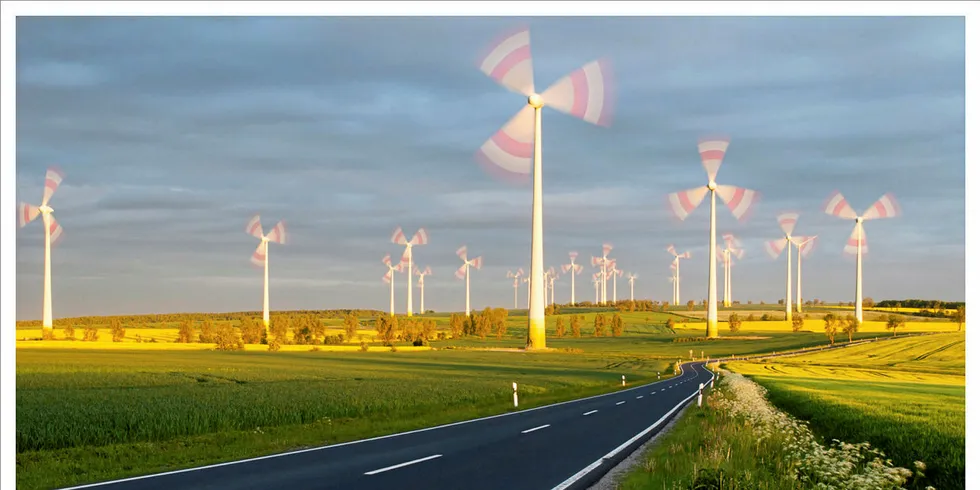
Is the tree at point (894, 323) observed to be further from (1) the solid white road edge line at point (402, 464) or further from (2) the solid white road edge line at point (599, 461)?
(1) the solid white road edge line at point (402, 464)

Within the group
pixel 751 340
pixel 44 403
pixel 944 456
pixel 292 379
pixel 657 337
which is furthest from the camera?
pixel 657 337

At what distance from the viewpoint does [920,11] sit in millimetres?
15938

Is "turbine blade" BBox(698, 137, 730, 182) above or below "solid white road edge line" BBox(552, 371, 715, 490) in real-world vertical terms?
above

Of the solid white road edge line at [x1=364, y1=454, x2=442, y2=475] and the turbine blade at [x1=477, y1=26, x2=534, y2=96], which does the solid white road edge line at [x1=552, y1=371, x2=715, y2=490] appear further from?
the turbine blade at [x1=477, y1=26, x2=534, y2=96]

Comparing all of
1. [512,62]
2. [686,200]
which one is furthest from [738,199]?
[512,62]

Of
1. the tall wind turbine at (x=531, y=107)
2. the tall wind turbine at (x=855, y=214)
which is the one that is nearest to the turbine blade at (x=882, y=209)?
the tall wind turbine at (x=855, y=214)

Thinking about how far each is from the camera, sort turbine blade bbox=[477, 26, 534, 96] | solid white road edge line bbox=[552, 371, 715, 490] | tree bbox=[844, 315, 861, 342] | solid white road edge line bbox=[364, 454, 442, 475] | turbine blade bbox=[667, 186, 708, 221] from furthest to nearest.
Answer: tree bbox=[844, 315, 861, 342]
turbine blade bbox=[667, 186, 708, 221]
turbine blade bbox=[477, 26, 534, 96]
solid white road edge line bbox=[364, 454, 442, 475]
solid white road edge line bbox=[552, 371, 715, 490]

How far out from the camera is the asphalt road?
14703mm

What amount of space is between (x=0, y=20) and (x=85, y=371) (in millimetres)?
41301

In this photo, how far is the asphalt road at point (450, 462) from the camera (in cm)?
1470

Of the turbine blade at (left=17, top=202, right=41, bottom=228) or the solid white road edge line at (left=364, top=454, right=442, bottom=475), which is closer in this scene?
the solid white road edge line at (left=364, top=454, right=442, bottom=475)

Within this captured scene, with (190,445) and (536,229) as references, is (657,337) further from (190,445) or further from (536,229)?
(190,445)

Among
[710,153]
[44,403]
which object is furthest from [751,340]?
[44,403]

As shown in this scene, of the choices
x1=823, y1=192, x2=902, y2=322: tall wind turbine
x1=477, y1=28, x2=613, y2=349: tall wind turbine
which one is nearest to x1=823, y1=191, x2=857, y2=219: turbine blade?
x1=823, y1=192, x2=902, y2=322: tall wind turbine
